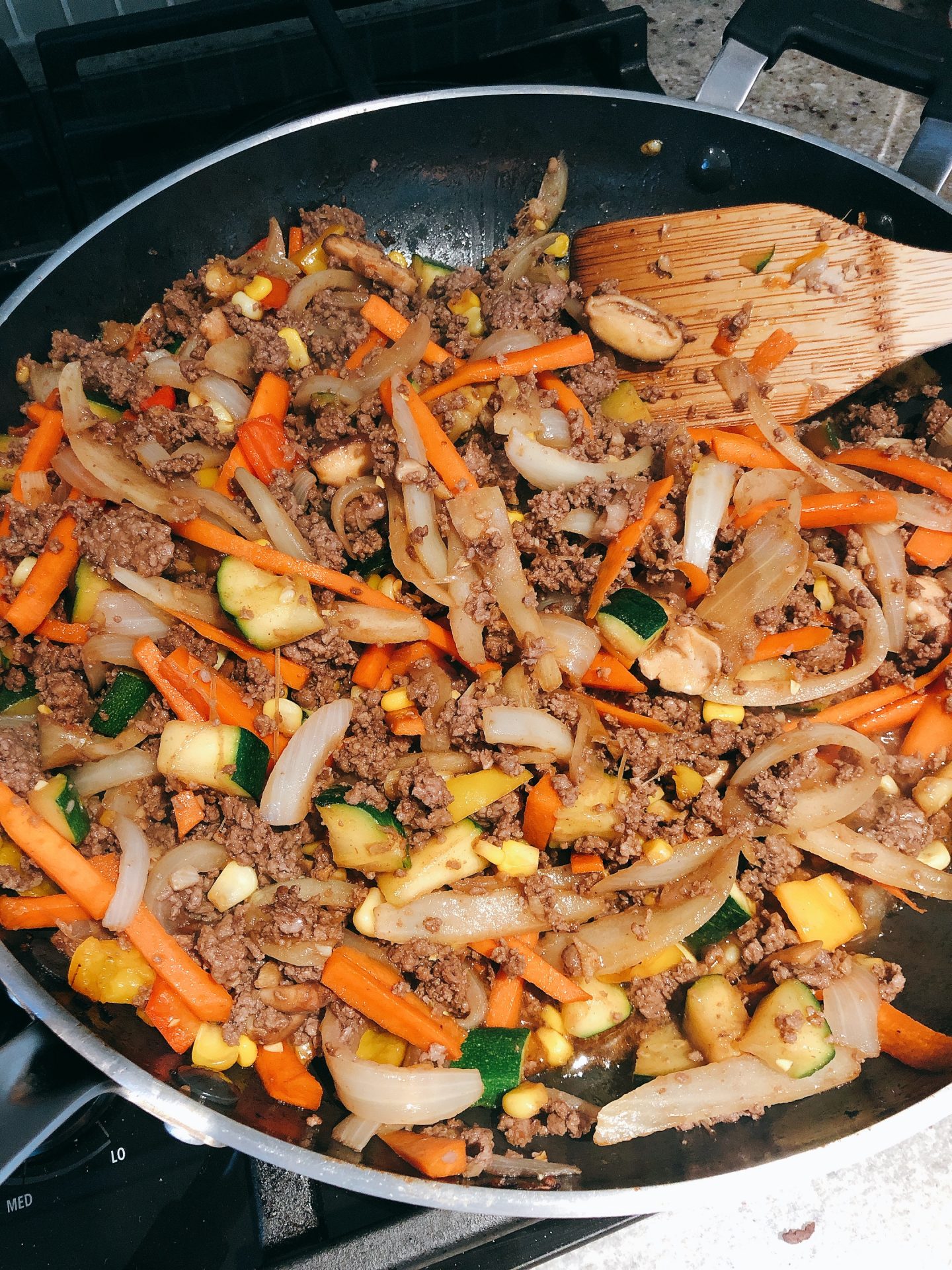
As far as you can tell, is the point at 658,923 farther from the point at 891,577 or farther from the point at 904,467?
the point at 904,467

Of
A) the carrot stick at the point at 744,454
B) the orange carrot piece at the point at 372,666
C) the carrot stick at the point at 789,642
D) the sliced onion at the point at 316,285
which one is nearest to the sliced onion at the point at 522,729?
the orange carrot piece at the point at 372,666

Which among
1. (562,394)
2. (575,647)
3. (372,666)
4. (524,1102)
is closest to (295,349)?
(562,394)

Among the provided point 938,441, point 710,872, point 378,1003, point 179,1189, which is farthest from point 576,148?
point 179,1189

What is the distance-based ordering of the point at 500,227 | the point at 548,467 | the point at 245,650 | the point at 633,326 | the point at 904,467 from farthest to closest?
the point at 500,227
the point at 633,326
the point at 904,467
the point at 548,467
the point at 245,650

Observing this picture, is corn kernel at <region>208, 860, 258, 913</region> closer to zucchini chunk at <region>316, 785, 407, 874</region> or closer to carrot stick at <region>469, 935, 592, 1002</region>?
zucchini chunk at <region>316, 785, 407, 874</region>

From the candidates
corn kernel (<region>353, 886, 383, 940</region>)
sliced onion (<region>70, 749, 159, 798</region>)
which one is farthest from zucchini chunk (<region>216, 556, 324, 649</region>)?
corn kernel (<region>353, 886, 383, 940</region>)

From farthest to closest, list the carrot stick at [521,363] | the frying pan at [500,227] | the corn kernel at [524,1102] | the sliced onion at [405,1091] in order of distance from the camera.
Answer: the carrot stick at [521,363], the corn kernel at [524,1102], the sliced onion at [405,1091], the frying pan at [500,227]

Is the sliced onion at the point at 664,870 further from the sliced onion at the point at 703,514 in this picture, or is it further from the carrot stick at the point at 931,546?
the carrot stick at the point at 931,546
